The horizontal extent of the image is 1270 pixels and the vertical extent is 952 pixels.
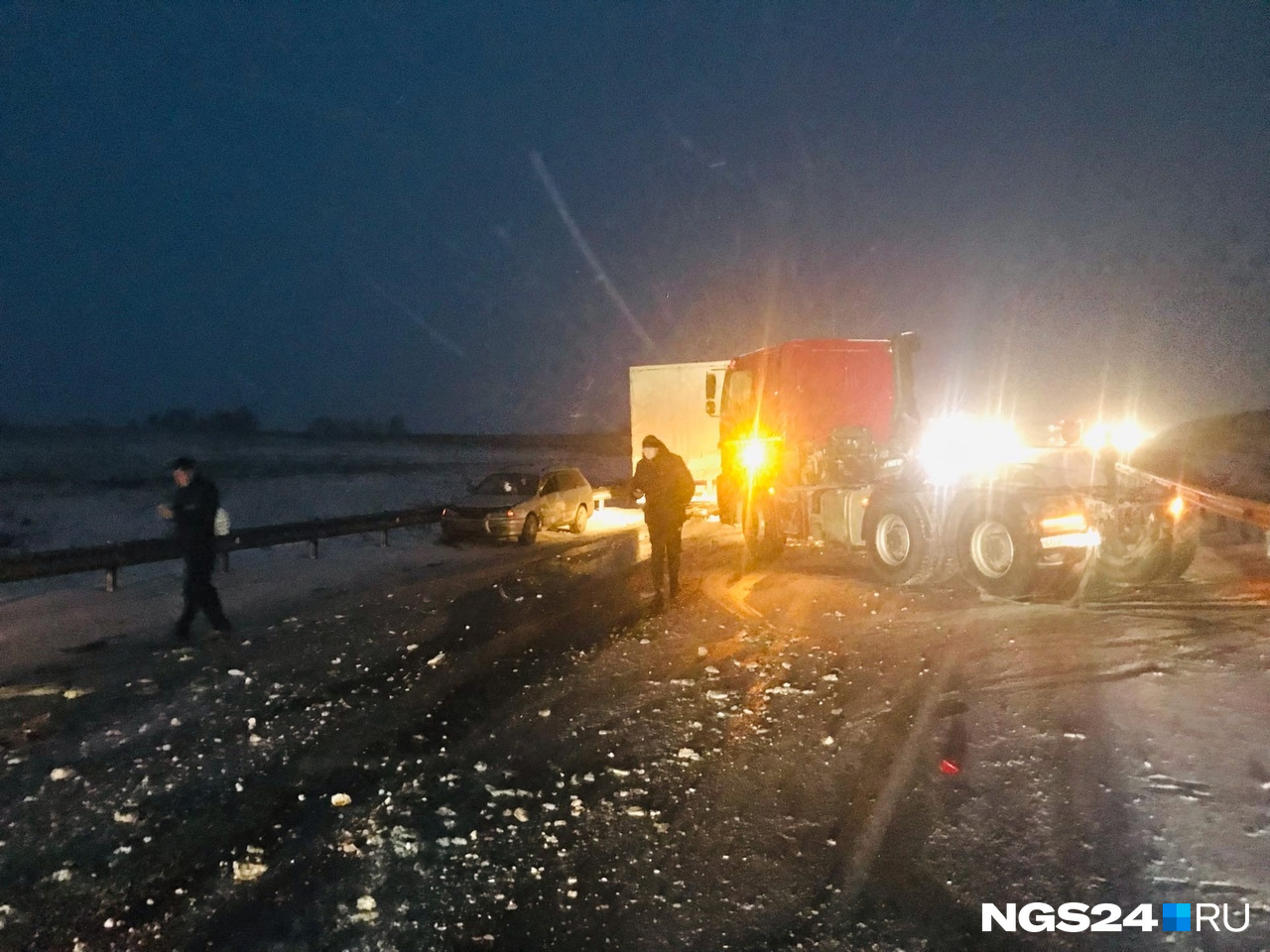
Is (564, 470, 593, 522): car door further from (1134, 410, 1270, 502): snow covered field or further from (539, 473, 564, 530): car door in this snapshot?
(1134, 410, 1270, 502): snow covered field

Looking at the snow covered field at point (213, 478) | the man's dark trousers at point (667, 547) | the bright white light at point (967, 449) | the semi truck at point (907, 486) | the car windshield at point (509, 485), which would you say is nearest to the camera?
the semi truck at point (907, 486)

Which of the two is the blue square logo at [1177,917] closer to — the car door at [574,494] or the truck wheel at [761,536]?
the truck wheel at [761,536]

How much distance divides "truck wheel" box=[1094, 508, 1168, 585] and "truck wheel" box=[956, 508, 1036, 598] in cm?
89

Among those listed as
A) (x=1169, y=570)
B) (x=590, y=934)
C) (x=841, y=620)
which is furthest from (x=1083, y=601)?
(x=590, y=934)

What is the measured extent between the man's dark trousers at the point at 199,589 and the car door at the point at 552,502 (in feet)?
30.9

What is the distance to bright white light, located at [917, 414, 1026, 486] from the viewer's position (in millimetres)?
11023

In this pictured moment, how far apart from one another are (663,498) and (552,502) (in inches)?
337

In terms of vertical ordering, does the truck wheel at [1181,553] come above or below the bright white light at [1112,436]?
below

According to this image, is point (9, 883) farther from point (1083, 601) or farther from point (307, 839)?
point (1083, 601)

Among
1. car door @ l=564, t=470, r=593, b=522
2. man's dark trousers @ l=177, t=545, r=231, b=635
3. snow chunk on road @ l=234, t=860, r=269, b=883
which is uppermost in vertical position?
car door @ l=564, t=470, r=593, b=522

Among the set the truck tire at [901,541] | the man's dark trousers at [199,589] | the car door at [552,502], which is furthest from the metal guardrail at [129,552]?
the truck tire at [901,541]

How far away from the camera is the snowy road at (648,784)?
3.89m

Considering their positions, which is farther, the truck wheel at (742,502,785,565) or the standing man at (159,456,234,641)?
the truck wheel at (742,502,785,565)

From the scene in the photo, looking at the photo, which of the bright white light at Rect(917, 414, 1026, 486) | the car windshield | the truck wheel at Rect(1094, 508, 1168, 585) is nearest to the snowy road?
the truck wheel at Rect(1094, 508, 1168, 585)
